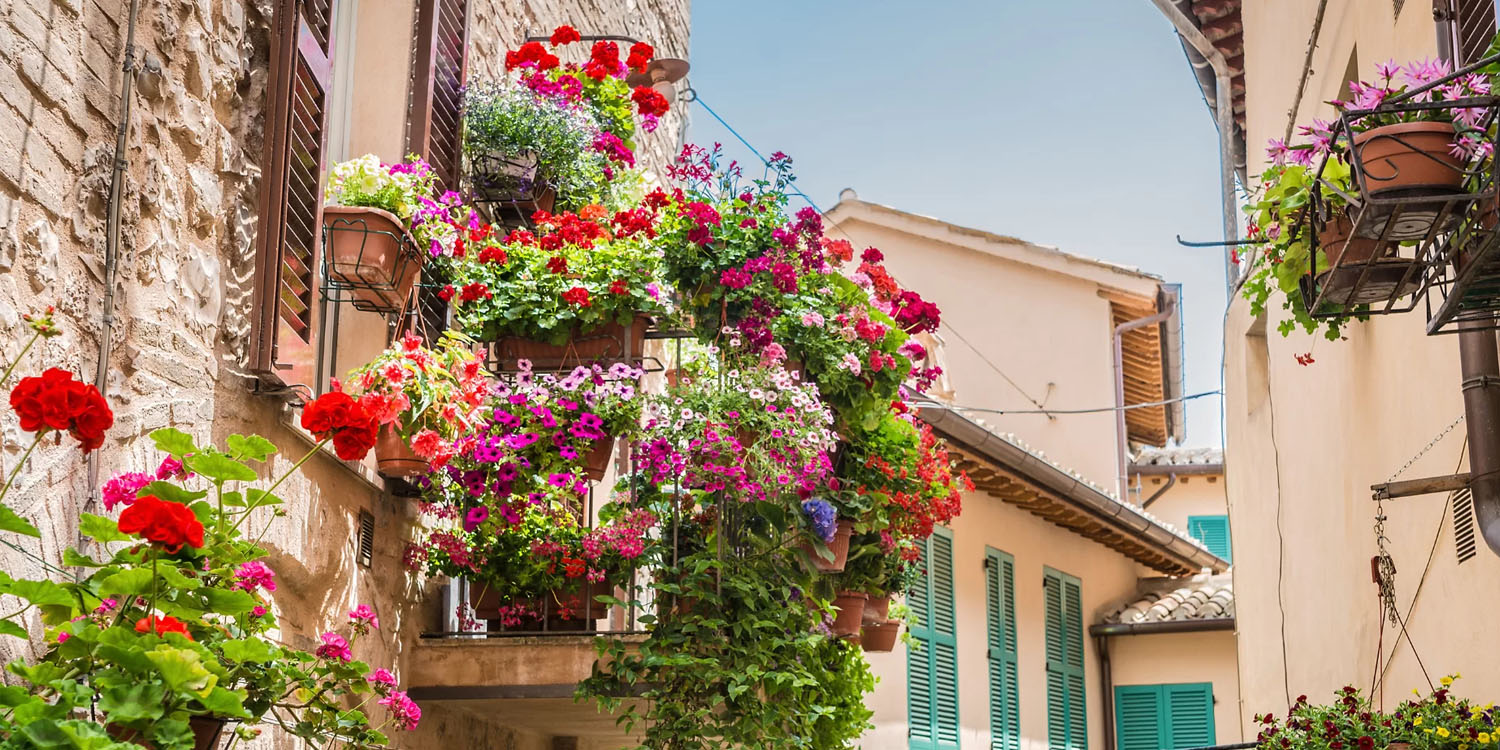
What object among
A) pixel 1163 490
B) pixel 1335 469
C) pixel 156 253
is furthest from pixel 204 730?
pixel 1163 490

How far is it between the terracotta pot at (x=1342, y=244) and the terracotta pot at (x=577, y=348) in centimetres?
289

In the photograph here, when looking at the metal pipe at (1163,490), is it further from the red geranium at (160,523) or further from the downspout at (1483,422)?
the red geranium at (160,523)

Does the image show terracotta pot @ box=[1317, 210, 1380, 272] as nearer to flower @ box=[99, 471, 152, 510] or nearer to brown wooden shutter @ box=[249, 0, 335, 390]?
brown wooden shutter @ box=[249, 0, 335, 390]

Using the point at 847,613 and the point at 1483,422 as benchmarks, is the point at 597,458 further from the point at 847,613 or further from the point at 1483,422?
the point at 1483,422

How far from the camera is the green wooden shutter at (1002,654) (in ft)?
43.0

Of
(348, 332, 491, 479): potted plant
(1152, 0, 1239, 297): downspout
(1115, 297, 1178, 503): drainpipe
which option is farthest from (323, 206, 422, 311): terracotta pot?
(1115, 297, 1178, 503): drainpipe

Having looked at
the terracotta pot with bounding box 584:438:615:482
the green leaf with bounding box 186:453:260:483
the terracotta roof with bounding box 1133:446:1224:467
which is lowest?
the green leaf with bounding box 186:453:260:483

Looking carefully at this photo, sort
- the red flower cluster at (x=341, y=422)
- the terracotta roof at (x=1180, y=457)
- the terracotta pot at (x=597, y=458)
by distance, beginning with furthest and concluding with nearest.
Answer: the terracotta roof at (x=1180, y=457), the terracotta pot at (x=597, y=458), the red flower cluster at (x=341, y=422)

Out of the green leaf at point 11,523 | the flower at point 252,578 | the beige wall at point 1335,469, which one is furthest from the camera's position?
the beige wall at point 1335,469

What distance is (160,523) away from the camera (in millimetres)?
2982

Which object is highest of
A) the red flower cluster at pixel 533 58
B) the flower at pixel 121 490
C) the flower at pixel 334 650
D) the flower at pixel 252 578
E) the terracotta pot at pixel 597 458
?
the red flower cluster at pixel 533 58

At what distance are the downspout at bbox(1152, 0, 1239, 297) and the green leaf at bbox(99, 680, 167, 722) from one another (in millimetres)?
9238

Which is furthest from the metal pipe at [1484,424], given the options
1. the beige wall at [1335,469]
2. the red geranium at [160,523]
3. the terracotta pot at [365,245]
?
the red geranium at [160,523]

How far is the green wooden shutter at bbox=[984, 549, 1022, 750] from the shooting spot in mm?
13117
